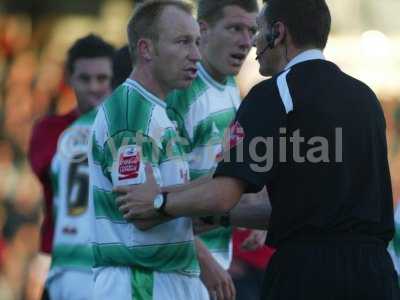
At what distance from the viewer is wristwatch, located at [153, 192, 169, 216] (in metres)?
6.17

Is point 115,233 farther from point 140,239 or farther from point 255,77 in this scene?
point 255,77

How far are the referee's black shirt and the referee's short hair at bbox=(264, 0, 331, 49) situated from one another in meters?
0.16

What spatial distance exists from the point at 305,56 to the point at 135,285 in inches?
53.5

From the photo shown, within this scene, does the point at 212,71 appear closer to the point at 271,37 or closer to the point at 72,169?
the point at 271,37

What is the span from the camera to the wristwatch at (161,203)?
617cm

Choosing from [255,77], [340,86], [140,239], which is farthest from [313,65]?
[255,77]

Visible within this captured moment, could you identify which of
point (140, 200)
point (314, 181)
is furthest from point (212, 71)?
point (314, 181)

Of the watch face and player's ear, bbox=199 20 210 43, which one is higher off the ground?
player's ear, bbox=199 20 210 43

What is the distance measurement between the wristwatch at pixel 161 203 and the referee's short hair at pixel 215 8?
6.13 feet

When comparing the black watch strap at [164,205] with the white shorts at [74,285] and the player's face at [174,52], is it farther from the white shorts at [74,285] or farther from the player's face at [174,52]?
the white shorts at [74,285]

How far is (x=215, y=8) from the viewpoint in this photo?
7.81 m

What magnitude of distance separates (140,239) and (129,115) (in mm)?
581

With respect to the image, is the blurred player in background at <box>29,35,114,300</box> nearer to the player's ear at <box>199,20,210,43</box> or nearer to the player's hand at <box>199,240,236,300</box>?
the player's ear at <box>199,20,210,43</box>

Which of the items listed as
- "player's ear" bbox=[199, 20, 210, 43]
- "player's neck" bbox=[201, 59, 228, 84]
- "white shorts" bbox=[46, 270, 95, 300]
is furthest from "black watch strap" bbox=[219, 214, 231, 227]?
"white shorts" bbox=[46, 270, 95, 300]
